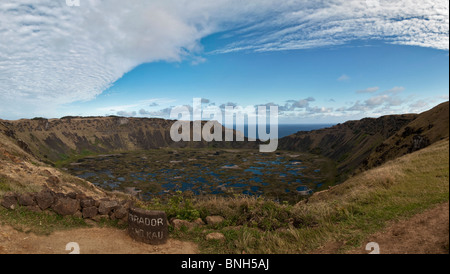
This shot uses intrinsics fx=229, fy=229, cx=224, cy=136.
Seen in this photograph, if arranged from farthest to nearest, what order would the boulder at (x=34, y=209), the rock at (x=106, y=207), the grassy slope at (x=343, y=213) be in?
the rock at (x=106, y=207)
the boulder at (x=34, y=209)
the grassy slope at (x=343, y=213)

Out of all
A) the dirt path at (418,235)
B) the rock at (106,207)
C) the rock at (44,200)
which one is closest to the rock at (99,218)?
the rock at (106,207)

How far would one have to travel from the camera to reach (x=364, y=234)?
7.78 m

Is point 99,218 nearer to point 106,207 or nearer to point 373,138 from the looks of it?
point 106,207

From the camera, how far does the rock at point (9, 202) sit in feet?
35.3

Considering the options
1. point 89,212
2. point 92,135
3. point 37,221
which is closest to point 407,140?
point 89,212

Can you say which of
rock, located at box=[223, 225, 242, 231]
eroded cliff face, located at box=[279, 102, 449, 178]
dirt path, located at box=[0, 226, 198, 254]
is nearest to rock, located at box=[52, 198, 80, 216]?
dirt path, located at box=[0, 226, 198, 254]

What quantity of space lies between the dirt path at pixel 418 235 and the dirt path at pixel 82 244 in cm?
636

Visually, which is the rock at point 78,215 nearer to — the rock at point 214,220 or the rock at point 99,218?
the rock at point 99,218

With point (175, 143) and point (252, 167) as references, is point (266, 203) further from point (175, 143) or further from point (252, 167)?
point (175, 143)

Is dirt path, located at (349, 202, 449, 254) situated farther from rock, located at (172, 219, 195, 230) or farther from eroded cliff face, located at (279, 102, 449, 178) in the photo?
rock, located at (172, 219, 195, 230)

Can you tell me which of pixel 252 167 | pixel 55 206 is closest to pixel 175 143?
pixel 252 167

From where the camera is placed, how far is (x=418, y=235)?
655 cm
